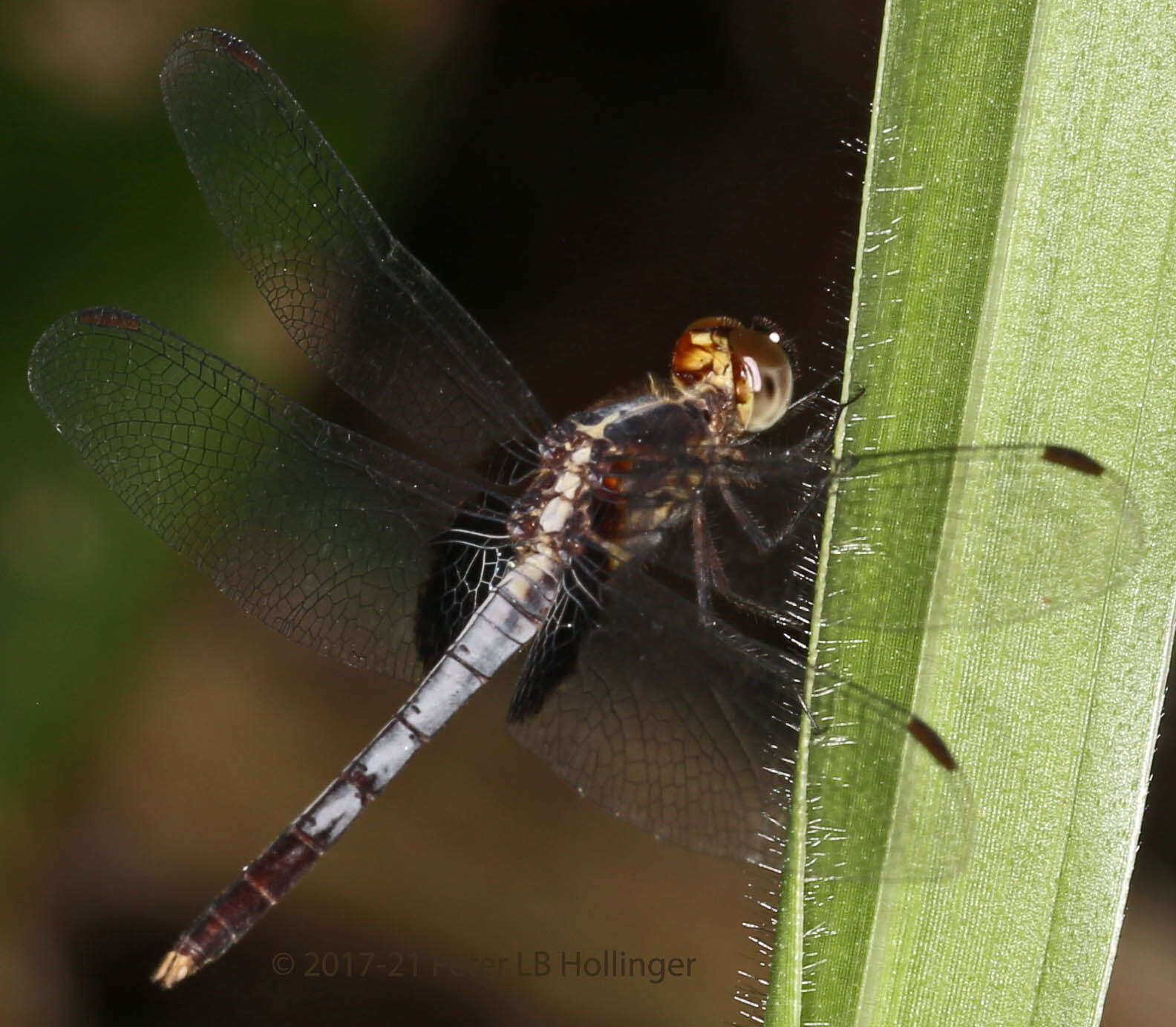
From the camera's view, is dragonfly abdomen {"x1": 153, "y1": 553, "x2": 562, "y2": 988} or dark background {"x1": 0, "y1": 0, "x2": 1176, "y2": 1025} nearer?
dragonfly abdomen {"x1": 153, "y1": 553, "x2": 562, "y2": 988}

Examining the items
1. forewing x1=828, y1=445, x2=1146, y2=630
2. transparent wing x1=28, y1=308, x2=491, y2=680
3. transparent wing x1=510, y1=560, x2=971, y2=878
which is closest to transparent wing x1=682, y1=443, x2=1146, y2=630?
forewing x1=828, y1=445, x2=1146, y2=630

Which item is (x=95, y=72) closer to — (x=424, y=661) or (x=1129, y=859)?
(x=424, y=661)

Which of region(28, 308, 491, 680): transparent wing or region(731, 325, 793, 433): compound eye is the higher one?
region(731, 325, 793, 433): compound eye

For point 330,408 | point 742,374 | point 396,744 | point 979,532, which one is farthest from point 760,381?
point 330,408

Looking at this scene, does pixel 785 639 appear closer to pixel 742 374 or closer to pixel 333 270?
pixel 742 374

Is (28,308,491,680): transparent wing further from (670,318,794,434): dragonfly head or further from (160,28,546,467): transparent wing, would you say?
(670,318,794,434): dragonfly head

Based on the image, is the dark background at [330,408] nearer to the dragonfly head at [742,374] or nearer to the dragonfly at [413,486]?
the dragonfly head at [742,374]
